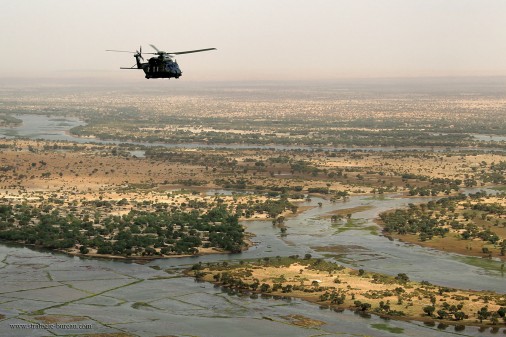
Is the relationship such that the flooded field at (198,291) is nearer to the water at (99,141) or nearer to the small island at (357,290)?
the small island at (357,290)

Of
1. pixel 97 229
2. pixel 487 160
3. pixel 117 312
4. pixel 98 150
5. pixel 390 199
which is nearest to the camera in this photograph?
pixel 117 312

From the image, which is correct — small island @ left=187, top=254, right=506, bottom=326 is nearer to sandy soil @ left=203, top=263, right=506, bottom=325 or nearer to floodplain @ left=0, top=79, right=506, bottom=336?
sandy soil @ left=203, top=263, right=506, bottom=325

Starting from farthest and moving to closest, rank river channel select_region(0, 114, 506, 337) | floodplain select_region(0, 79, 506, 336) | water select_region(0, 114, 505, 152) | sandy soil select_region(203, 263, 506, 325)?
water select_region(0, 114, 505, 152) → floodplain select_region(0, 79, 506, 336) → sandy soil select_region(203, 263, 506, 325) → river channel select_region(0, 114, 506, 337)

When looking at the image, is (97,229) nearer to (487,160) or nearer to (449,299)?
(449,299)

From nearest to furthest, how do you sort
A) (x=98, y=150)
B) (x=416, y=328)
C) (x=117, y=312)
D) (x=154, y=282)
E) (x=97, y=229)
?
(x=416, y=328), (x=117, y=312), (x=154, y=282), (x=97, y=229), (x=98, y=150)

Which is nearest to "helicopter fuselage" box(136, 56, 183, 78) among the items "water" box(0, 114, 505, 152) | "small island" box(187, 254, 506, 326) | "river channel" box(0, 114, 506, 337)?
"river channel" box(0, 114, 506, 337)

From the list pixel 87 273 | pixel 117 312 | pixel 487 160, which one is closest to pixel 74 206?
pixel 87 273

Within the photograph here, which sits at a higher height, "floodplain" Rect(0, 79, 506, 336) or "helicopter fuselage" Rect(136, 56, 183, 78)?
"helicopter fuselage" Rect(136, 56, 183, 78)
